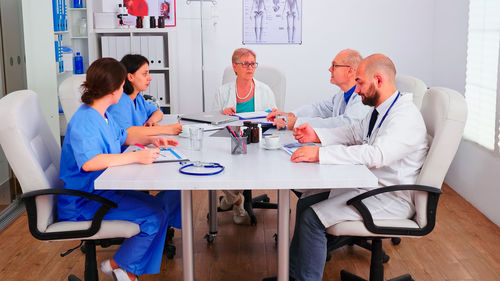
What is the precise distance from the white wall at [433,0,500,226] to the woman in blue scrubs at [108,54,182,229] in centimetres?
229

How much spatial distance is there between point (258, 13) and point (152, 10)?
1.05 metres

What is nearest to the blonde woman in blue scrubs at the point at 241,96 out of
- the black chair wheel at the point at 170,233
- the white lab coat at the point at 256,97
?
the white lab coat at the point at 256,97

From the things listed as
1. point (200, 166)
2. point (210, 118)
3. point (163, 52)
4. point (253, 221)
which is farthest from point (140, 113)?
point (163, 52)

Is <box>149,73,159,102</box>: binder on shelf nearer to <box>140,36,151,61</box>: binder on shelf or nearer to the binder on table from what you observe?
the binder on table

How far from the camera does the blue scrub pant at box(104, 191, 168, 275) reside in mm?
2609

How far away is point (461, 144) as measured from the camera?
187 inches

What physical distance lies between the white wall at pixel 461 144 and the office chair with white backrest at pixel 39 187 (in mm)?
2684

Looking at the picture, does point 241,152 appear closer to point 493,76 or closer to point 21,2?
point 493,76

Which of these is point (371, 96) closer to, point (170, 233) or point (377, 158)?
point (377, 158)

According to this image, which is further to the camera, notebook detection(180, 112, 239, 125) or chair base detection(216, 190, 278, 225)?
chair base detection(216, 190, 278, 225)

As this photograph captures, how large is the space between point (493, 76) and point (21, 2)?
3.44 m

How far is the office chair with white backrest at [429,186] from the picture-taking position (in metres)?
2.52

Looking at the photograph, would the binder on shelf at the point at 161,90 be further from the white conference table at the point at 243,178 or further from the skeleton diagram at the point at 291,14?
the white conference table at the point at 243,178

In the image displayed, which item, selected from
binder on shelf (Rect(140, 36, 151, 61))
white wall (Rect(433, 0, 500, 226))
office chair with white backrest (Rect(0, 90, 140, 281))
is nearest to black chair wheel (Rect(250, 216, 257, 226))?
office chair with white backrest (Rect(0, 90, 140, 281))
